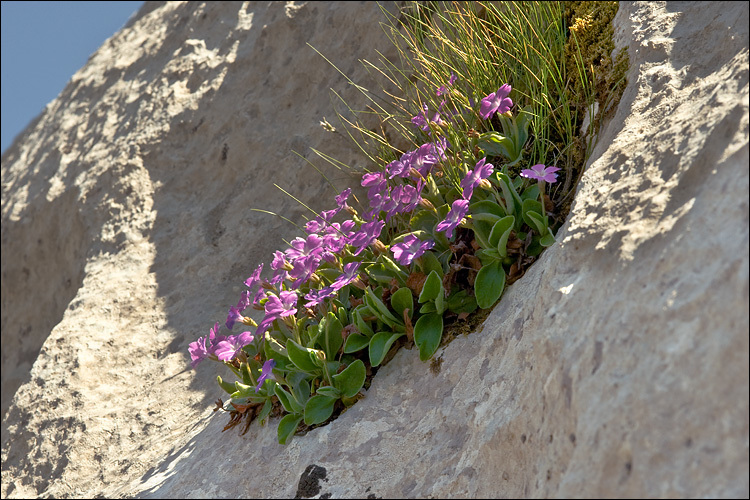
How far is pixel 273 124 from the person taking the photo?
456 cm

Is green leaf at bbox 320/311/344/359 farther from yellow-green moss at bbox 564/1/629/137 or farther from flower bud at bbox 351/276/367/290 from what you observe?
yellow-green moss at bbox 564/1/629/137

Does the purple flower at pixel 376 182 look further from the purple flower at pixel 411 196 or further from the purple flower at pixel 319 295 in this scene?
the purple flower at pixel 319 295

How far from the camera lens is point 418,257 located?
266 centimetres

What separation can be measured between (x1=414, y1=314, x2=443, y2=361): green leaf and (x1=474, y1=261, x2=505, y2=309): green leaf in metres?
0.19

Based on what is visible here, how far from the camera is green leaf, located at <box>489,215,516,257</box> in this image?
247 cm

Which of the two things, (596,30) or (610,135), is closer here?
(610,135)

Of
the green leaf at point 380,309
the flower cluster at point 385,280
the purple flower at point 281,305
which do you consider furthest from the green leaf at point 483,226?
the purple flower at point 281,305

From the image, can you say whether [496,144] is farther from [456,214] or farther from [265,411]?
[265,411]

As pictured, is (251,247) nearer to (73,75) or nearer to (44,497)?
(44,497)

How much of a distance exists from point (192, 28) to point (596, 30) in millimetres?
3729

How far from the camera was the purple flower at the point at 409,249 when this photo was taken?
8.45 ft

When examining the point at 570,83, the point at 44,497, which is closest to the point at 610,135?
the point at 570,83

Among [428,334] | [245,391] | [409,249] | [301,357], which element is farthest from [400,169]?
Answer: [245,391]

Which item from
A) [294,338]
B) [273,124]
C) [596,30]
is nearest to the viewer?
[294,338]
